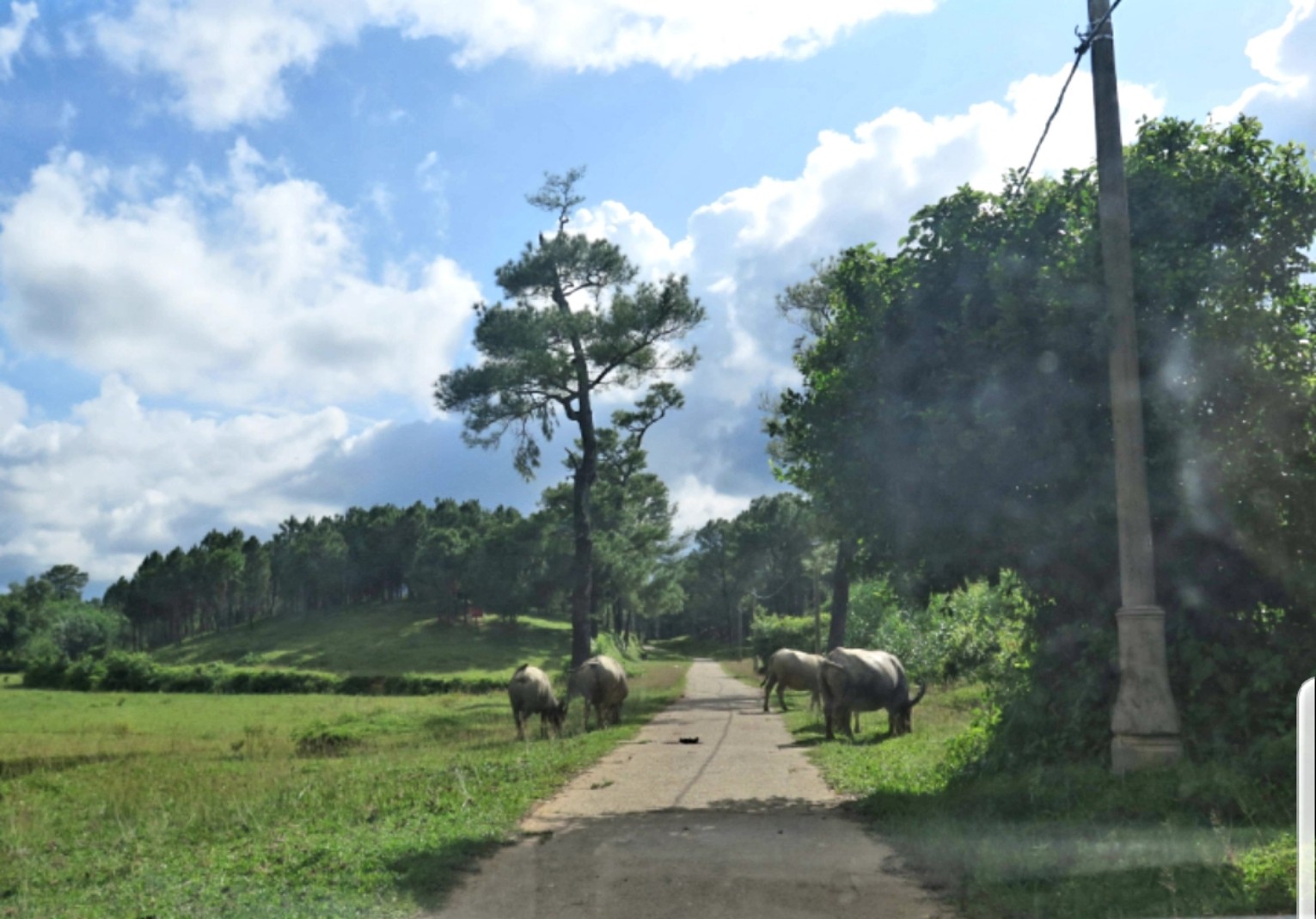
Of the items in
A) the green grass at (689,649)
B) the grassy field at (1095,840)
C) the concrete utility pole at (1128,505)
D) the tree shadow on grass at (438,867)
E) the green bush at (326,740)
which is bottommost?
the green grass at (689,649)

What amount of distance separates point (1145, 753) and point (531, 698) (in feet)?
52.2

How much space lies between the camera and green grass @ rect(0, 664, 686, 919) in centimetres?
833

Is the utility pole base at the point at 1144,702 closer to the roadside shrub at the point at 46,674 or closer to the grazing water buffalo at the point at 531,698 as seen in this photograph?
the grazing water buffalo at the point at 531,698

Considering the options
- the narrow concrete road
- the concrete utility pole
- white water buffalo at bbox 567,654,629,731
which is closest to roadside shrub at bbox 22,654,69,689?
white water buffalo at bbox 567,654,629,731

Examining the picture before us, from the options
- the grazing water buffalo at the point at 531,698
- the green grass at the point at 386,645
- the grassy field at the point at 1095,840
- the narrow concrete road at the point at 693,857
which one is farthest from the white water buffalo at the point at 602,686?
the green grass at the point at 386,645

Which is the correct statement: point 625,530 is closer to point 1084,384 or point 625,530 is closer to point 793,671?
point 793,671

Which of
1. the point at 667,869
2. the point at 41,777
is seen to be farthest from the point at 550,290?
the point at 667,869

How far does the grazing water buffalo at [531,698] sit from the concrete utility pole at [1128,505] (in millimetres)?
15272

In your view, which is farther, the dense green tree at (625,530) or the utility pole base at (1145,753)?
the dense green tree at (625,530)

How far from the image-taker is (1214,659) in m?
10.4

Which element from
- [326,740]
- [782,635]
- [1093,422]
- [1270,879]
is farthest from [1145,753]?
[782,635]

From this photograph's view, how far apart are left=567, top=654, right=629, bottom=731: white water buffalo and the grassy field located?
12247 mm

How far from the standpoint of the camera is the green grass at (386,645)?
7369 cm

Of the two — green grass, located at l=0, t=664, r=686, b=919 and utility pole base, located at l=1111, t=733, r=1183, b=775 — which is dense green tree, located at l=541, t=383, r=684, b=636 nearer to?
green grass, located at l=0, t=664, r=686, b=919
